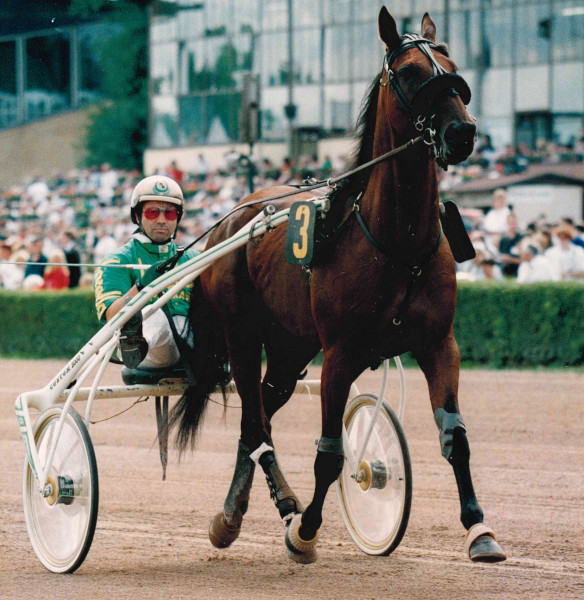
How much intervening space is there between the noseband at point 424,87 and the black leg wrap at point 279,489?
1.67 meters

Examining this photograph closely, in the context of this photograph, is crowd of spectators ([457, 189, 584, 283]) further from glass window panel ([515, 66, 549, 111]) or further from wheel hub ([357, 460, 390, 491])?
glass window panel ([515, 66, 549, 111])

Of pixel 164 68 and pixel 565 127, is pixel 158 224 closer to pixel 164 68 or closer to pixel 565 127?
pixel 565 127

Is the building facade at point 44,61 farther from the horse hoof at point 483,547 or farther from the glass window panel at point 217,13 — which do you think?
the horse hoof at point 483,547

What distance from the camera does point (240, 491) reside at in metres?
4.59

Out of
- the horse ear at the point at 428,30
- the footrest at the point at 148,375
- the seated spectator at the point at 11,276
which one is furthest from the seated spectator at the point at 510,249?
the horse ear at the point at 428,30

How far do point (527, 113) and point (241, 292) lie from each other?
60.6 ft

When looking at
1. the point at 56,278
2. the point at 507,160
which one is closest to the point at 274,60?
the point at 507,160

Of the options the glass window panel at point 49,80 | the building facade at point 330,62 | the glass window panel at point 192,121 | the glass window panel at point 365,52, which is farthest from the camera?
the glass window panel at point 49,80

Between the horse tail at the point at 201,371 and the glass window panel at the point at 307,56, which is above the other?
the glass window panel at the point at 307,56

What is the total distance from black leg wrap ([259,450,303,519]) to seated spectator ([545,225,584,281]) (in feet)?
22.9

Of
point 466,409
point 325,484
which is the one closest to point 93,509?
point 325,484

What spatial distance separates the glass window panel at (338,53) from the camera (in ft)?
83.5

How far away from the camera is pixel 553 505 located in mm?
5258

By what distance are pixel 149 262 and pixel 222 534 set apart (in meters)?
1.28
